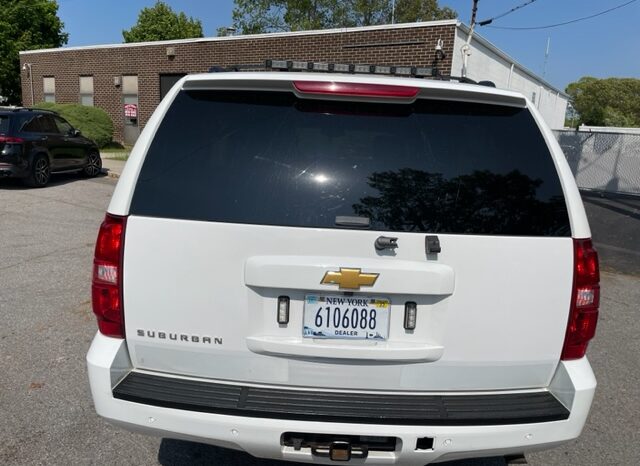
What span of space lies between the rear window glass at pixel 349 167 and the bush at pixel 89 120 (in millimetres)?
18688

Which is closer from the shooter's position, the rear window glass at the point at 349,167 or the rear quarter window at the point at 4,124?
the rear window glass at the point at 349,167

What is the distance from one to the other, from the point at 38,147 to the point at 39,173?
627 mm

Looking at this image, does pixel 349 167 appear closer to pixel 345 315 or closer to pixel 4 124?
pixel 345 315

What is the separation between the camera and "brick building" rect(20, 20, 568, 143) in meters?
13.0

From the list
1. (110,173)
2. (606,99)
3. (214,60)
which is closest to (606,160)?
(214,60)

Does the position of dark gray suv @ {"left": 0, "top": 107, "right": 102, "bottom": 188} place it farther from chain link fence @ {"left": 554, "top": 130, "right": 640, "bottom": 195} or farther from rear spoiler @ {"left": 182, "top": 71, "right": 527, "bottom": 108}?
chain link fence @ {"left": 554, "top": 130, "right": 640, "bottom": 195}

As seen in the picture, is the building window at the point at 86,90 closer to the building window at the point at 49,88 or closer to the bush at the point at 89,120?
the building window at the point at 49,88

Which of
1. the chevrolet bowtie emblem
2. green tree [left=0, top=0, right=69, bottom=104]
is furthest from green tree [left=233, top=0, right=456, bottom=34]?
the chevrolet bowtie emblem

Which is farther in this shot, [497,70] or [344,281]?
[497,70]

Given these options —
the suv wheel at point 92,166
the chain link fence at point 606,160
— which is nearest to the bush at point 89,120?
the suv wheel at point 92,166

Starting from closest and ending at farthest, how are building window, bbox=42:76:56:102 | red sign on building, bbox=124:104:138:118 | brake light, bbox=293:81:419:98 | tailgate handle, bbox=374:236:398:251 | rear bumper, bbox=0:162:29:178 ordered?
tailgate handle, bbox=374:236:398:251, brake light, bbox=293:81:419:98, rear bumper, bbox=0:162:29:178, red sign on building, bbox=124:104:138:118, building window, bbox=42:76:56:102

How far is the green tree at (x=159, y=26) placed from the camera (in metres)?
50.7

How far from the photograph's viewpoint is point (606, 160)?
15.1m

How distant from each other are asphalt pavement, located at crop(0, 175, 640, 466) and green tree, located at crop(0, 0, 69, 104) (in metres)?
33.7
